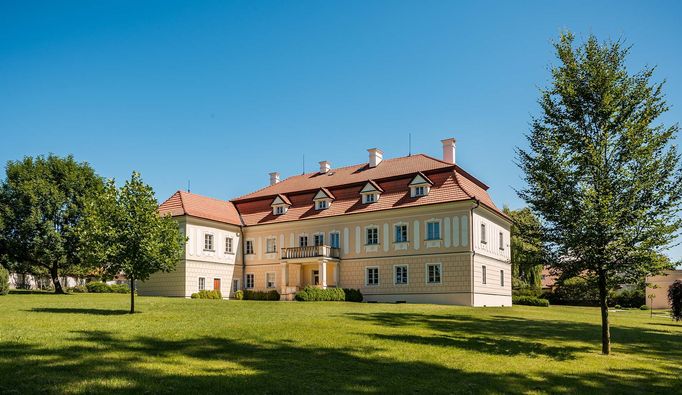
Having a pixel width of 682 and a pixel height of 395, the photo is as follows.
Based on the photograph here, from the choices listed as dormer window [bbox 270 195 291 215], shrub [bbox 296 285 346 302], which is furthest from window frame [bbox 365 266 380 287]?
dormer window [bbox 270 195 291 215]

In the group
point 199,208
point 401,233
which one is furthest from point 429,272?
point 199,208

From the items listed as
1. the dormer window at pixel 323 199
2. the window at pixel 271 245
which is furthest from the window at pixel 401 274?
the window at pixel 271 245

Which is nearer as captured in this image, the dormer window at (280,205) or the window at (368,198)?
the window at (368,198)

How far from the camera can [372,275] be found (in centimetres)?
4028

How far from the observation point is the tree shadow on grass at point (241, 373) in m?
9.63

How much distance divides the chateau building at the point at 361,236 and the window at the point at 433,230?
0.07 meters

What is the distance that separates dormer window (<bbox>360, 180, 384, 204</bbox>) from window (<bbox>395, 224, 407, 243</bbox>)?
8.66 feet

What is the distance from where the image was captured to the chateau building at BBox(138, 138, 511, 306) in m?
37.1

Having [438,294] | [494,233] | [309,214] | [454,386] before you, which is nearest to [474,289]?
[438,294]

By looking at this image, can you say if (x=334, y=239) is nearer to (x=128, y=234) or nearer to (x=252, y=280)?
(x=252, y=280)

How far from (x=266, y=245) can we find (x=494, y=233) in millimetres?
17287

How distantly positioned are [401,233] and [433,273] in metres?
3.52

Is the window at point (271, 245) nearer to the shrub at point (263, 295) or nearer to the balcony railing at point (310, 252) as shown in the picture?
the balcony railing at point (310, 252)

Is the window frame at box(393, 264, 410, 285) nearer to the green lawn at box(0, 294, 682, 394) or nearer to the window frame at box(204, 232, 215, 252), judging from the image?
the window frame at box(204, 232, 215, 252)
